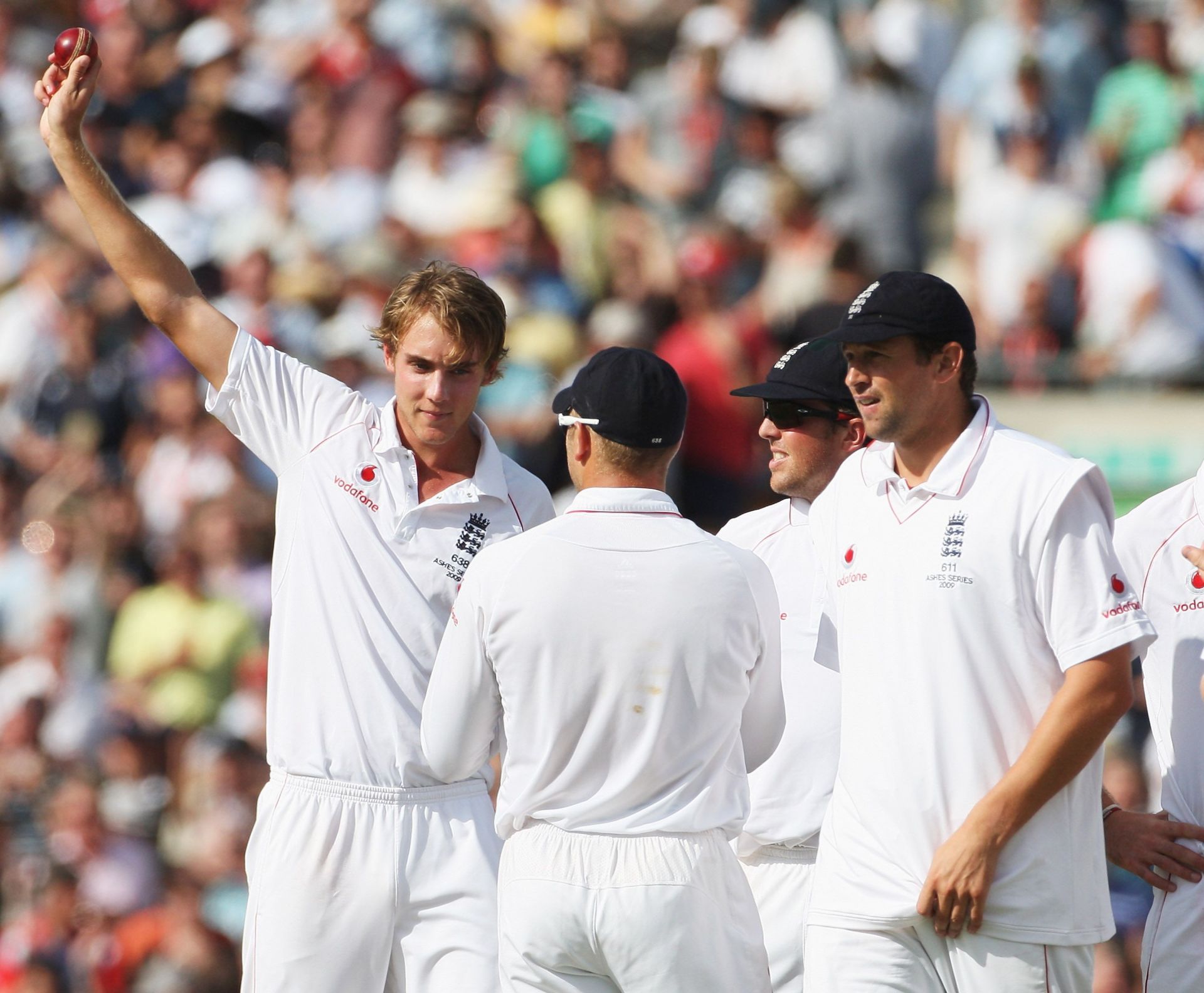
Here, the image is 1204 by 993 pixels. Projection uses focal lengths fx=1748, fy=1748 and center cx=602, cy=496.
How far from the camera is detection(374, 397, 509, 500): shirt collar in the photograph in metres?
4.45

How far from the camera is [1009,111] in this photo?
34.9 ft

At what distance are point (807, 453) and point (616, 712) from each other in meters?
1.22

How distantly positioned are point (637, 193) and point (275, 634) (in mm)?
7358

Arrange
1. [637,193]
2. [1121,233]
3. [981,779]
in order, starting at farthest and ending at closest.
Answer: [637,193]
[1121,233]
[981,779]

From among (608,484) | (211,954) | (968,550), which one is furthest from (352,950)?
(211,954)

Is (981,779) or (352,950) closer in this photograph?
(981,779)

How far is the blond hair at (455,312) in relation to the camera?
4367 millimetres

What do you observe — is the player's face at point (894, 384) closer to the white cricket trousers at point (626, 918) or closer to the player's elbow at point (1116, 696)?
the player's elbow at point (1116, 696)

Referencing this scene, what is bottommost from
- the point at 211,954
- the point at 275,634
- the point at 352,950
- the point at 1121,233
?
the point at 211,954

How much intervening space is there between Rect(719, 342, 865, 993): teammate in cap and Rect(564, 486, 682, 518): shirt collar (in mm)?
638

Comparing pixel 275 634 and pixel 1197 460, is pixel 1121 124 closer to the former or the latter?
pixel 1197 460

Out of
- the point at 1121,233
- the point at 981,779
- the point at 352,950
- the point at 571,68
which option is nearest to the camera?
the point at 981,779

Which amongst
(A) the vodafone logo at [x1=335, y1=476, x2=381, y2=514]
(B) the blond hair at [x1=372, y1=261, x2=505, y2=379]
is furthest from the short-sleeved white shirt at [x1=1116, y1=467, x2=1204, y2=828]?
(A) the vodafone logo at [x1=335, y1=476, x2=381, y2=514]

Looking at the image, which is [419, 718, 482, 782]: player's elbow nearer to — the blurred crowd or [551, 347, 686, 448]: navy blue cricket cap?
[551, 347, 686, 448]: navy blue cricket cap
